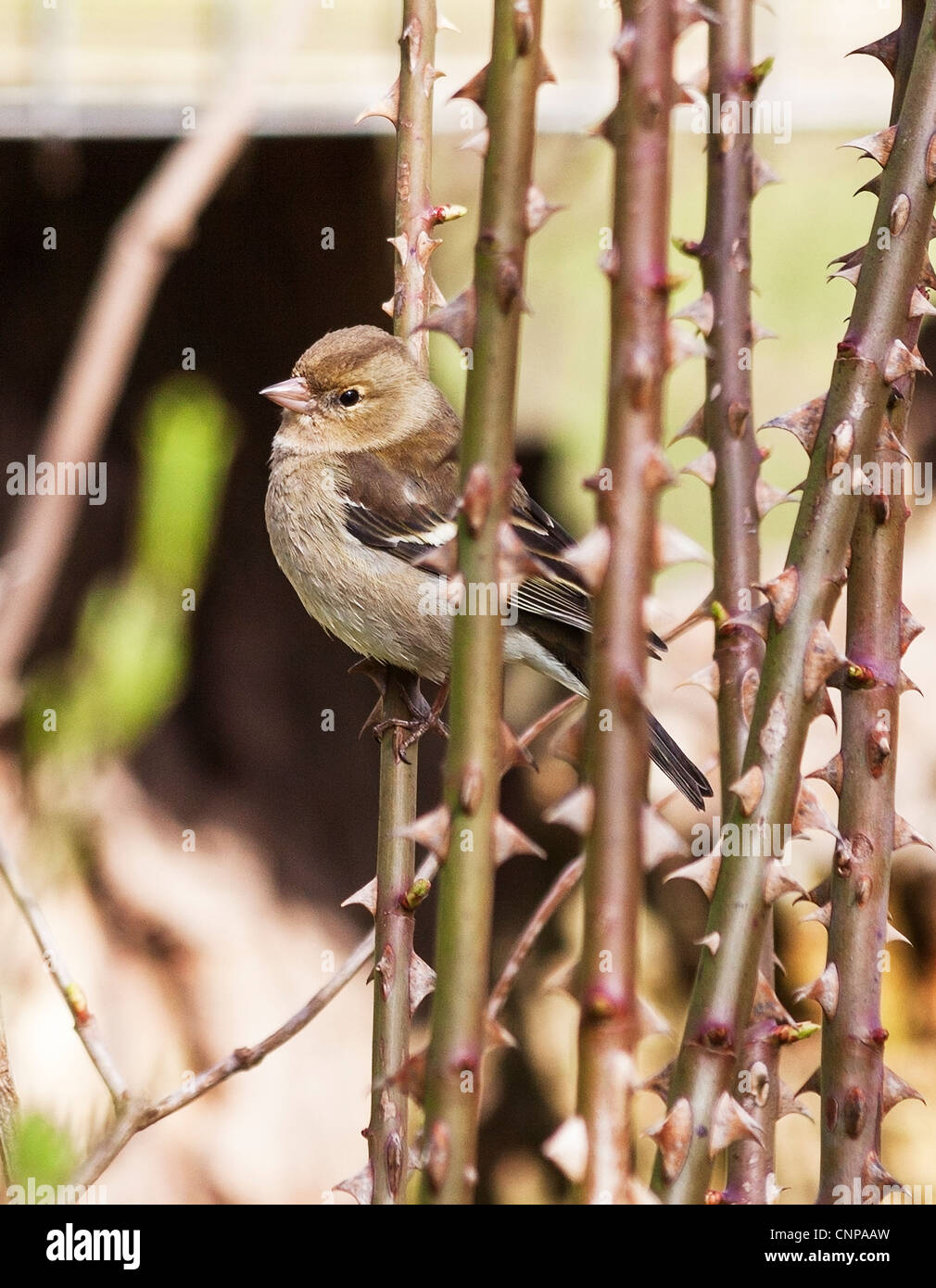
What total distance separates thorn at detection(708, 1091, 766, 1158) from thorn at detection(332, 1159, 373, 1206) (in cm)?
40

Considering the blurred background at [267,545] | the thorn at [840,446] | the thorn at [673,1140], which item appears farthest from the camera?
the blurred background at [267,545]

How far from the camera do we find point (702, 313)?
4.66 feet

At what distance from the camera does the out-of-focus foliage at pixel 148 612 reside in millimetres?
1338

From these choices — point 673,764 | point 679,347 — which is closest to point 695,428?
point 679,347

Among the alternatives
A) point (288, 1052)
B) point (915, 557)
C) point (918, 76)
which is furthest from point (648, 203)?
point (288, 1052)

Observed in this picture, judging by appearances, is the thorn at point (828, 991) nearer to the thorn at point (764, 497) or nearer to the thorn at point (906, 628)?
the thorn at point (906, 628)

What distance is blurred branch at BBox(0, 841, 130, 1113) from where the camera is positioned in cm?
130

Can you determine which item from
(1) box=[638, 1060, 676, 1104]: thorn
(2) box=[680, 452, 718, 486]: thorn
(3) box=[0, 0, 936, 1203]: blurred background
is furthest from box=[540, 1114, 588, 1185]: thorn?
(3) box=[0, 0, 936, 1203]: blurred background

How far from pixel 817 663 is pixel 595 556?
325 millimetres

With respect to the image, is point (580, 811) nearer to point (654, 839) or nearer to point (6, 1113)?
point (654, 839)

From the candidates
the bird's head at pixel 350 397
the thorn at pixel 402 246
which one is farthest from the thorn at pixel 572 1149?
the bird's head at pixel 350 397

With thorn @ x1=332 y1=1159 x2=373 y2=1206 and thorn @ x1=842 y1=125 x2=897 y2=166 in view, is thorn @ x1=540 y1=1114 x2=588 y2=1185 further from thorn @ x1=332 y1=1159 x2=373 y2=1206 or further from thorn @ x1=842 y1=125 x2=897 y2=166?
thorn @ x1=842 y1=125 x2=897 y2=166

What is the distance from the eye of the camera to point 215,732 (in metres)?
5.74

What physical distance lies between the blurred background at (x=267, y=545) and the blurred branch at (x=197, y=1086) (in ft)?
10.4
